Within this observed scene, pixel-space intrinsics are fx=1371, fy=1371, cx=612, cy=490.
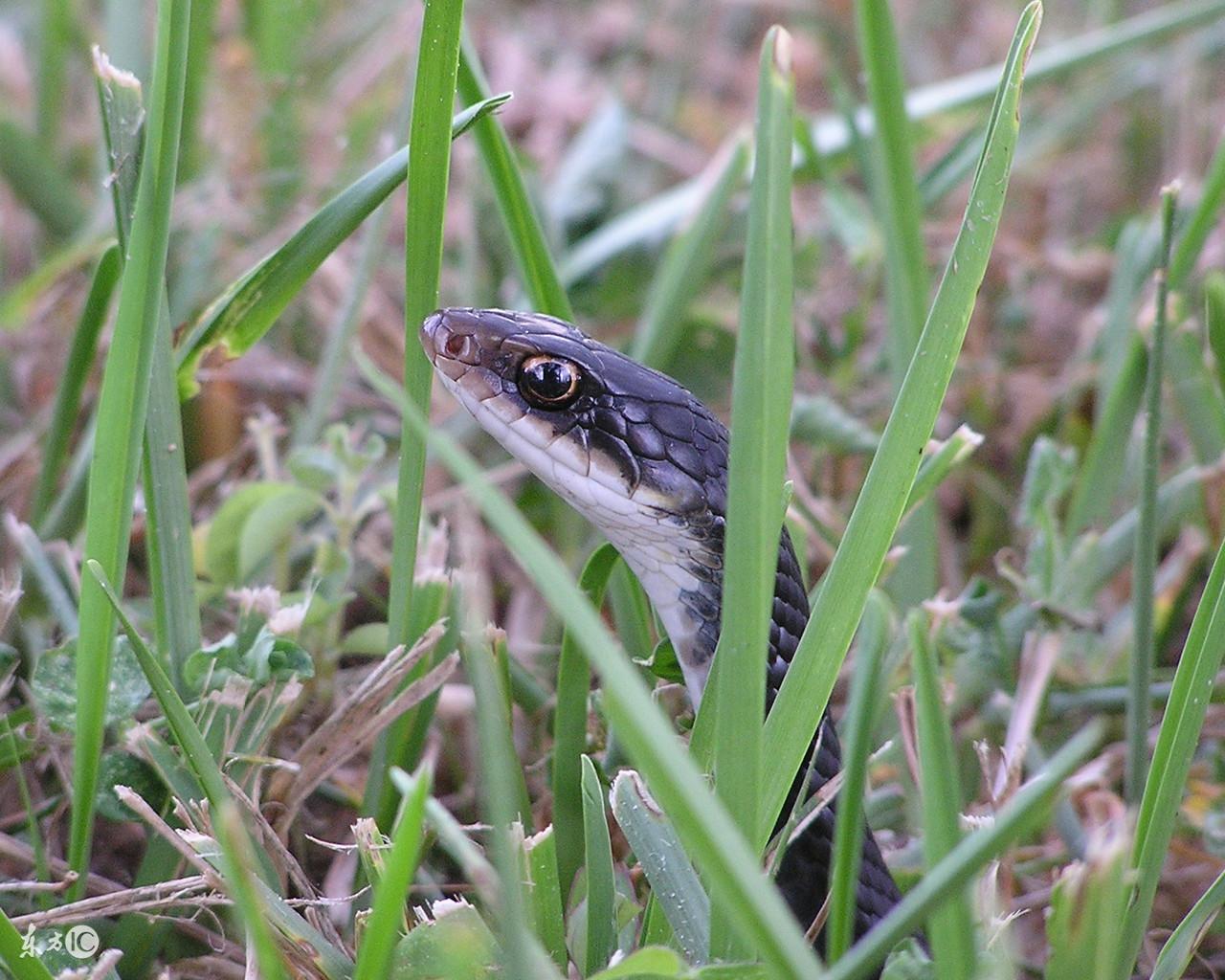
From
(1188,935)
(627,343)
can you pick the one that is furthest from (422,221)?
(627,343)

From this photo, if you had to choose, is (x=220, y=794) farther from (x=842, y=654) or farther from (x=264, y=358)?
(x=264, y=358)

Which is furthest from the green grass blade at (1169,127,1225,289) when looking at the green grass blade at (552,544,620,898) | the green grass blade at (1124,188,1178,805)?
the green grass blade at (552,544,620,898)

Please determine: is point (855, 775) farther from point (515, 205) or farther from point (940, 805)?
point (515, 205)

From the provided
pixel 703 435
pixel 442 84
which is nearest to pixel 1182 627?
pixel 703 435

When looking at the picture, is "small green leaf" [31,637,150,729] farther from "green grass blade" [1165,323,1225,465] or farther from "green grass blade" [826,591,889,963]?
"green grass blade" [1165,323,1225,465]

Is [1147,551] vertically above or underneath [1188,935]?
above

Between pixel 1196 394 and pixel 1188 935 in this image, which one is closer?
pixel 1188 935

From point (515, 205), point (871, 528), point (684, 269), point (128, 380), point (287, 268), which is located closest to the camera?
point (871, 528)

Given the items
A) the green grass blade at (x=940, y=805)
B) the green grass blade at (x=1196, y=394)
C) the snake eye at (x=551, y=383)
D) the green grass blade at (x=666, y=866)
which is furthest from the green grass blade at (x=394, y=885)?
the green grass blade at (x=1196, y=394)
